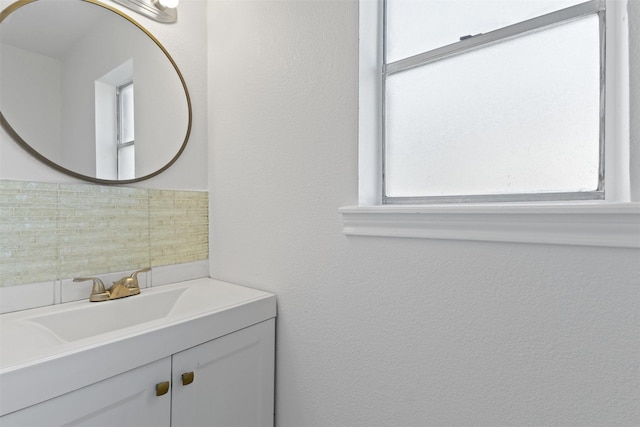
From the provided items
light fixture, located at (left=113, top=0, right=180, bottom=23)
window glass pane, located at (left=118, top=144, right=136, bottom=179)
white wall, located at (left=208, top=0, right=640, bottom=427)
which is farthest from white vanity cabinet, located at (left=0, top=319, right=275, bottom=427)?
Result: light fixture, located at (left=113, top=0, right=180, bottom=23)

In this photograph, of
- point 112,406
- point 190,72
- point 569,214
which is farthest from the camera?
point 190,72

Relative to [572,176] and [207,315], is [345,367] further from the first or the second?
[572,176]

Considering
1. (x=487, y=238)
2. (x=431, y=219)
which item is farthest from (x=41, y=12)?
(x=487, y=238)

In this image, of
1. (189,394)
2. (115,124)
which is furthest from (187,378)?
(115,124)

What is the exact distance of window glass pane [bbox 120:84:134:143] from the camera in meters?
1.16

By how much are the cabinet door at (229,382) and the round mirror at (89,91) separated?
71 cm

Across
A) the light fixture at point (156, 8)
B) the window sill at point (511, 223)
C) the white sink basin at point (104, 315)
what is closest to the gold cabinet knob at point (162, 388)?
the white sink basin at point (104, 315)

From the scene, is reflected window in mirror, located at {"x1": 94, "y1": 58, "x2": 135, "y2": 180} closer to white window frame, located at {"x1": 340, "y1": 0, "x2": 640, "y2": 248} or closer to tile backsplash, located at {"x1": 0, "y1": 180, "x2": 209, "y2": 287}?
tile backsplash, located at {"x1": 0, "y1": 180, "x2": 209, "y2": 287}

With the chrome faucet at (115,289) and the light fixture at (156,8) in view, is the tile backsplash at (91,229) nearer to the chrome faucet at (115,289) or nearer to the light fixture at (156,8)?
the chrome faucet at (115,289)

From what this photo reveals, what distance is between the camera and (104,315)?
1.02 meters

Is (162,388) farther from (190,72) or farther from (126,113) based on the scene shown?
(190,72)

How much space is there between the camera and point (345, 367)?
3.20ft

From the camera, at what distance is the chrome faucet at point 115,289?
1041 mm

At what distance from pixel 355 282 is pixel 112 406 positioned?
26.9 inches
